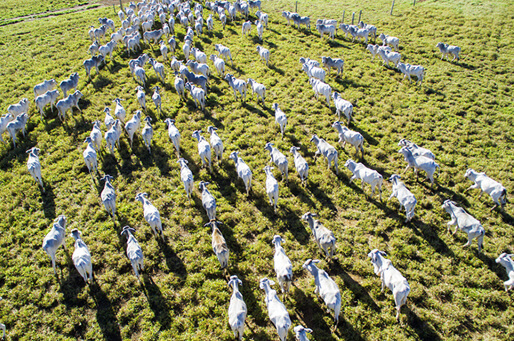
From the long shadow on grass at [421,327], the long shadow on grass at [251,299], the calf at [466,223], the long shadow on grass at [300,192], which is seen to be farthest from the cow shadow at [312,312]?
the calf at [466,223]

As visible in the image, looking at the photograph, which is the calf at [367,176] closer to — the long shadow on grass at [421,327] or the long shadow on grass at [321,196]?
the long shadow on grass at [321,196]

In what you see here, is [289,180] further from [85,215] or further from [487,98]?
[487,98]

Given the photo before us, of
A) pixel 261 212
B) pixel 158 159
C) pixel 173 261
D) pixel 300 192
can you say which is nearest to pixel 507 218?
pixel 300 192

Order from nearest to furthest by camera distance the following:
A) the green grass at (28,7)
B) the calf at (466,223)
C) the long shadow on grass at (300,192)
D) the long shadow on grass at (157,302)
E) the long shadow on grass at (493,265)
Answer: the long shadow on grass at (157,302), the long shadow on grass at (493,265), the calf at (466,223), the long shadow on grass at (300,192), the green grass at (28,7)

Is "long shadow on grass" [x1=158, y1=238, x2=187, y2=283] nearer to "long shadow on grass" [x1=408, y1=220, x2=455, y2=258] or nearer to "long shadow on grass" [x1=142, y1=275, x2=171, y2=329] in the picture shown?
"long shadow on grass" [x1=142, y1=275, x2=171, y2=329]

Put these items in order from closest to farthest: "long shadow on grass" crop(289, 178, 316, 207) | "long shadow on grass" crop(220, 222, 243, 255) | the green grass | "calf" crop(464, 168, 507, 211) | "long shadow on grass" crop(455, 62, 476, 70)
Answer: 1. "long shadow on grass" crop(220, 222, 243, 255)
2. "calf" crop(464, 168, 507, 211)
3. "long shadow on grass" crop(289, 178, 316, 207)
4. "long shadow on grass" crop(455, 62, 476, 70)
5. the green grass

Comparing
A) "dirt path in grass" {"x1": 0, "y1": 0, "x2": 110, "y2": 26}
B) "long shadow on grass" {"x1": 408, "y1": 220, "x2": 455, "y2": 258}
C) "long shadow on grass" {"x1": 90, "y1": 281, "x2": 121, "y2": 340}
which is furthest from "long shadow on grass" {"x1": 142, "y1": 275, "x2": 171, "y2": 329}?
"dirt path in grass" {"x1": 0, "y1": 0, "x2": 110, "y2": 26}

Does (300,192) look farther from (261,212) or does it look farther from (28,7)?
(28,7)

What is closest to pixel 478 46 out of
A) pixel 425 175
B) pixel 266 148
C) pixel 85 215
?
pixel 425 175
